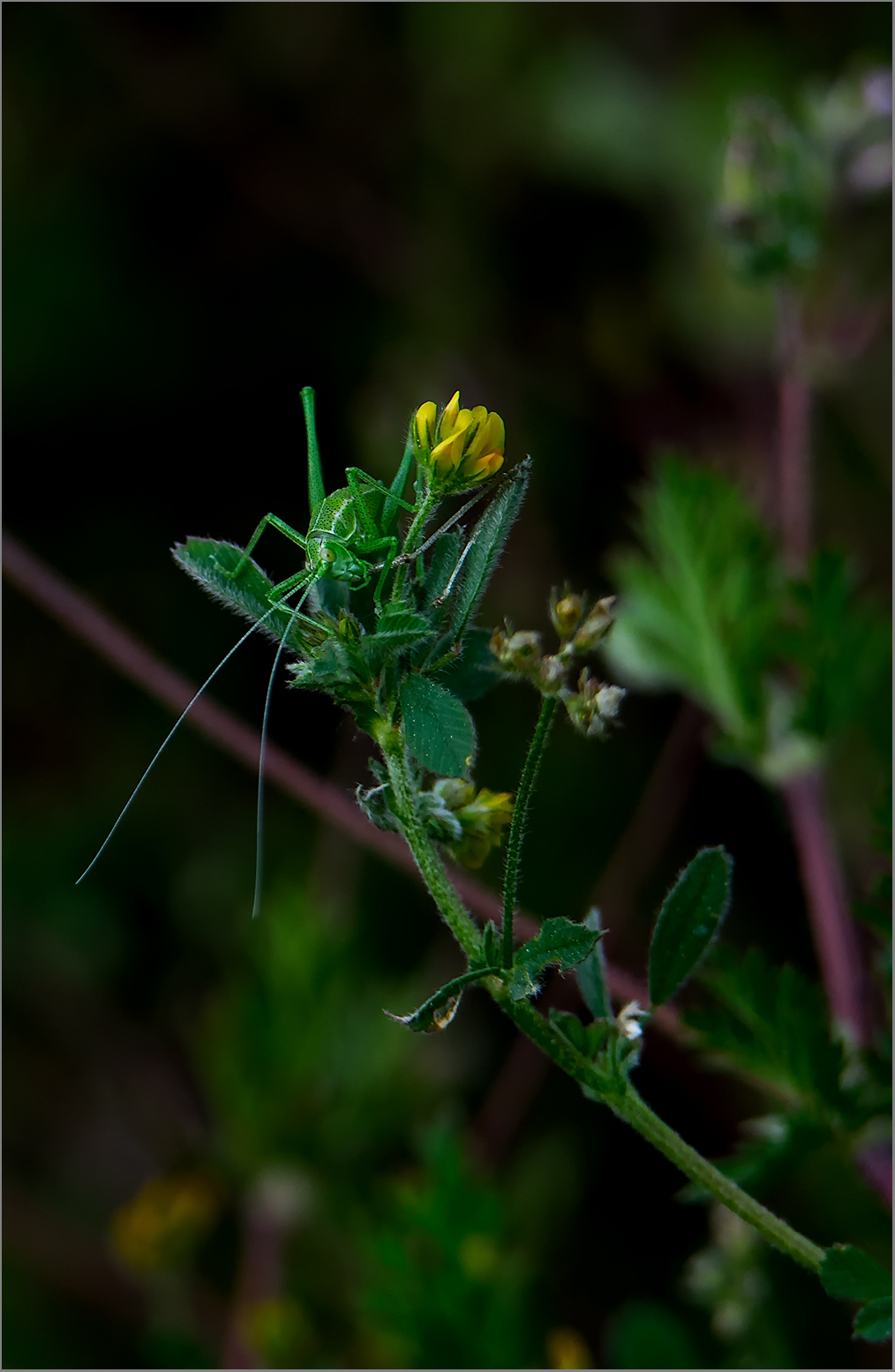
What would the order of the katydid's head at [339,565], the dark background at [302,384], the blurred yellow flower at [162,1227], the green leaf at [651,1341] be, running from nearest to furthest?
the katydid's head at [339,565], the green leaf at [651,1341], the blurred yellow flower at [162,1227], the dark background at [302,384]

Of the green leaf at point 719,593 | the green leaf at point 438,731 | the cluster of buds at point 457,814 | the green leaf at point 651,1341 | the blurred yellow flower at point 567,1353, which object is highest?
the green leaf at point 719,593

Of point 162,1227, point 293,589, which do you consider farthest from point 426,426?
point 162,1227

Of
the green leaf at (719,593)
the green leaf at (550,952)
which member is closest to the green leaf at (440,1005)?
the green leaf at (550,952)

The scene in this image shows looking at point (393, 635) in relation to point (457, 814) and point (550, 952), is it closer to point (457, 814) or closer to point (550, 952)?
point (457, 814)

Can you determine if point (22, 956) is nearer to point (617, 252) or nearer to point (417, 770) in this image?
point (417, 770)

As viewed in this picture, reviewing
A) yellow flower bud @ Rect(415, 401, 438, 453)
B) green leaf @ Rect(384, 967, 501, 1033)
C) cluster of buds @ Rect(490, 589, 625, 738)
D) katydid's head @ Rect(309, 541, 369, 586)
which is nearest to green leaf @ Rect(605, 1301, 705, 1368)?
green leaf @ Rect(384, 967, 501, 1033)

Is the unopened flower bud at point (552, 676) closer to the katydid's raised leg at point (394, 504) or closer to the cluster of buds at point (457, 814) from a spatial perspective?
the cluster of buds at point (457, 814)

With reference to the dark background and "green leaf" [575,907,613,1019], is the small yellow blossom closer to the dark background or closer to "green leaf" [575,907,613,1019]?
"green leaf" [575,907,613,1019]
